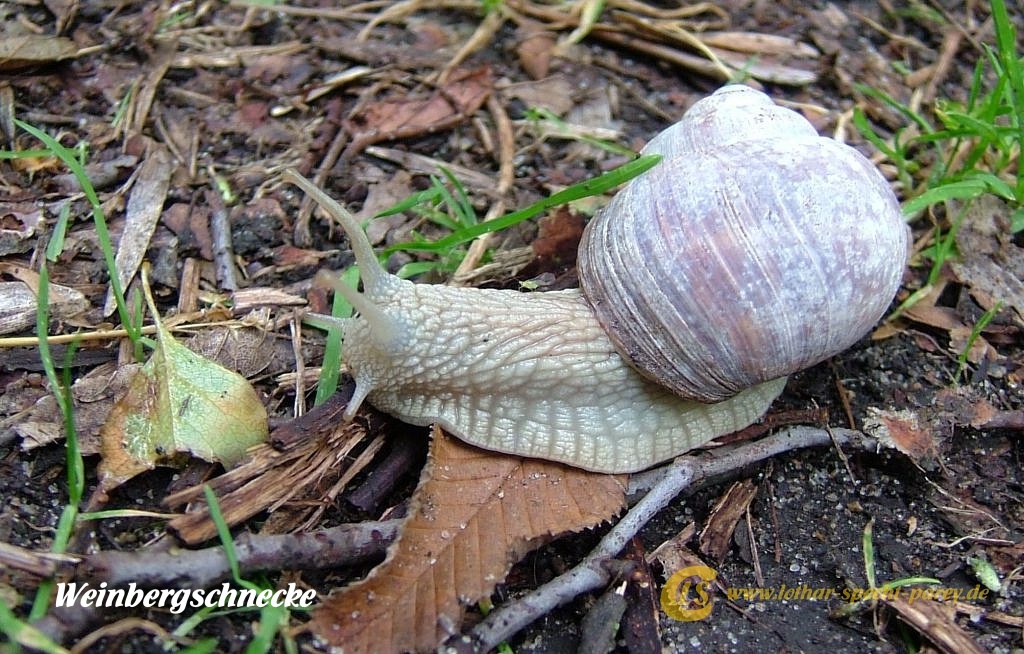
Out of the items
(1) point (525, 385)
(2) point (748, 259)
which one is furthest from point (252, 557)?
(2) point (748, 259)

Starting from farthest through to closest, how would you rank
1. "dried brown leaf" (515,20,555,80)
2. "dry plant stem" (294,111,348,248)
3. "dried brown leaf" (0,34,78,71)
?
"dried brown leaf" (515,20,555,80) < "dried brown leaf" (0,34,78,71) < "dry plant stem" (294,111,348,248)

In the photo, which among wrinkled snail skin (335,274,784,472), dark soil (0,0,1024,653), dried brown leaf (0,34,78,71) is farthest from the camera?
dried brown leaf (0,34,78,71)

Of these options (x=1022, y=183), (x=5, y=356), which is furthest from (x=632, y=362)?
(x=5, y=356)

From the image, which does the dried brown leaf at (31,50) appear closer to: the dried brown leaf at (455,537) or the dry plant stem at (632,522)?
the dried brown leaf at (455,537)

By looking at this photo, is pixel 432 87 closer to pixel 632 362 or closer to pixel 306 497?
pixel 632 362

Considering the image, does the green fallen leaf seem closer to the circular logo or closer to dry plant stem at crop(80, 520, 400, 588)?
dry plant stem at crop(80, 520, 400, 588)

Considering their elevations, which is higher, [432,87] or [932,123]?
[432,87]

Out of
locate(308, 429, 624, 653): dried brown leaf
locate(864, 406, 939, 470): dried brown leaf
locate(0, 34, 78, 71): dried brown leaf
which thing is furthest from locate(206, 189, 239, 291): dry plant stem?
locate(864, 406, 939, 470): dried brown leaf
